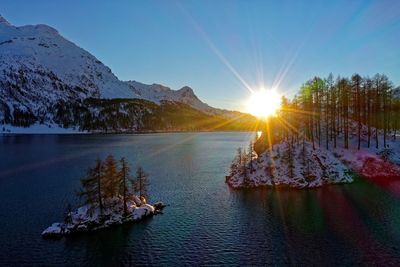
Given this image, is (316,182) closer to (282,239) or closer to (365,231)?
(365,231)

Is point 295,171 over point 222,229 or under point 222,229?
over

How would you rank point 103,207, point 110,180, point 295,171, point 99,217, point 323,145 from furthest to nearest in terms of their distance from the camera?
Answer: point 323,145
point 295,171
point 110,180
point 103,207
point 99,217

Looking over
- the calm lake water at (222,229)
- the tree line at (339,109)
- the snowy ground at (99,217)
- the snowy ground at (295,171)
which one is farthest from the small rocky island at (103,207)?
the tree line at (339,109)

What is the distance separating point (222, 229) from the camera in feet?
147

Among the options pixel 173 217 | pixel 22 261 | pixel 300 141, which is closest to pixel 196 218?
pixel 173 217

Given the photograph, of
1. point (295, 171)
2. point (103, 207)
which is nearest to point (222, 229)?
point (103, 207)

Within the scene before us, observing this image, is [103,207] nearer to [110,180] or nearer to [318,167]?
[110,180]

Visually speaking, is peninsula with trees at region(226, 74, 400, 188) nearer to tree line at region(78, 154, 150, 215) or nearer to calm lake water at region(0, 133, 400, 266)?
calm lake water at region(0, 133, 400, 266)

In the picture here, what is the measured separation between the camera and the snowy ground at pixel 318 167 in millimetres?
71938

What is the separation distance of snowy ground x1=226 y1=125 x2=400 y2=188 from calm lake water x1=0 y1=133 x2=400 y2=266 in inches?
164

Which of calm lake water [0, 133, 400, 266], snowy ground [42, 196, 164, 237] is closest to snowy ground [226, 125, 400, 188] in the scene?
calm lake water [0, 133, 400, 266]

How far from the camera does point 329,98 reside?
9419 cm

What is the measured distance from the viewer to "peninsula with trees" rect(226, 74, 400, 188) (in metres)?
73.5

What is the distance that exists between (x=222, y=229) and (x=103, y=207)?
19.2 m
